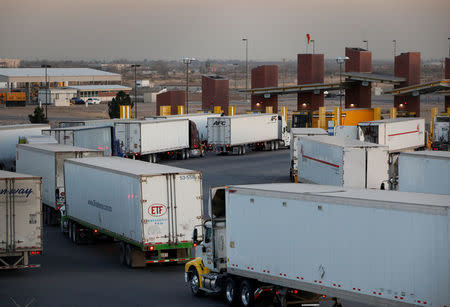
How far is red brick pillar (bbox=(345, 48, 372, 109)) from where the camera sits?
273 ft

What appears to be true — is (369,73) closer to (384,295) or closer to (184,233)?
(184,233)

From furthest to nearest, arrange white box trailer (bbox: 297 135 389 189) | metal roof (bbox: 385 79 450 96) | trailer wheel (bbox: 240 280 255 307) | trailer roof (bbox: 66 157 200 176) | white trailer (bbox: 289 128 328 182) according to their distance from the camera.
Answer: metal roof (bbox: 385 79 450 96) < white trailer (bbox: 289 128 328 182) < white box trailer (bbox: 297 135 389 189) < trailer roof (bbox: 66 157 200 176) < trailer wheel (bbox: 240 280 255 307)

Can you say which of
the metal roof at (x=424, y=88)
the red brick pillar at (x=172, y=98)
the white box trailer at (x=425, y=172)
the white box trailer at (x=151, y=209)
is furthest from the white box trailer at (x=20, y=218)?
the red brick pillar at (x=172, y=98)

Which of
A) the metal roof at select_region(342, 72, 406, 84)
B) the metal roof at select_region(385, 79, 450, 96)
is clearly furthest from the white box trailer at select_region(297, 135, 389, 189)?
the metal roof at select_region(342, 72, 406, 84)

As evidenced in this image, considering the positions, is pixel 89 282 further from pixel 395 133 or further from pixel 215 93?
pixel 215 93

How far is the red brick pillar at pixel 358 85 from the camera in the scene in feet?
Result: 273

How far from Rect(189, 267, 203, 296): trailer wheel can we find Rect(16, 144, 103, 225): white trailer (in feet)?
42.6

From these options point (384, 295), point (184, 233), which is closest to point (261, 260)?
point (384, 295)

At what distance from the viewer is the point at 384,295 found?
53.5ft

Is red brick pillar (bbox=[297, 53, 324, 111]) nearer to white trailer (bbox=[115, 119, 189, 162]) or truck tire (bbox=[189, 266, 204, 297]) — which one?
white trailer (bbox=[115, 119, 189, 162])

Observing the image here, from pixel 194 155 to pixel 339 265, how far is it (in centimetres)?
5044

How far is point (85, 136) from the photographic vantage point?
177 ft

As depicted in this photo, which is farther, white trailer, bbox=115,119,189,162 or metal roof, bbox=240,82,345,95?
metal roof, bbox=240,82,345,95

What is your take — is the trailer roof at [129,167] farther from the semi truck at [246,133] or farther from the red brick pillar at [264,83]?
the red brick pillar at [264,83]
